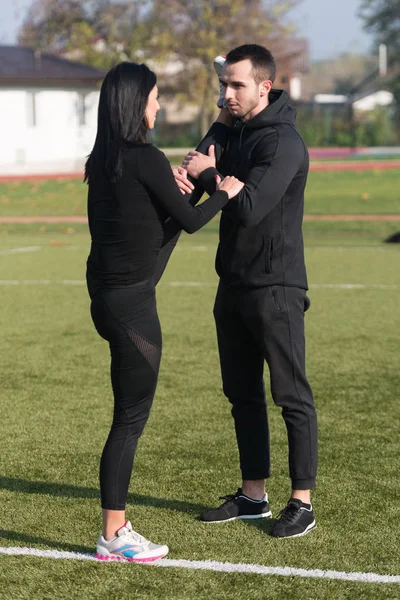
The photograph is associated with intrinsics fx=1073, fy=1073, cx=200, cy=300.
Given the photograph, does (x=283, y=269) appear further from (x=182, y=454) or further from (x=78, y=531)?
(x=182, y=454)

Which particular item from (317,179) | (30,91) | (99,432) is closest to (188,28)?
(30,91)

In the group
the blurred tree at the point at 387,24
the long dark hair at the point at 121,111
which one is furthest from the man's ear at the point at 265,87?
the blurred tree at the point at 387,24

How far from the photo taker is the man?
476cm

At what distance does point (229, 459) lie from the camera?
21.2 feet

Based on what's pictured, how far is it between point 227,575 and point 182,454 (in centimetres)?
208

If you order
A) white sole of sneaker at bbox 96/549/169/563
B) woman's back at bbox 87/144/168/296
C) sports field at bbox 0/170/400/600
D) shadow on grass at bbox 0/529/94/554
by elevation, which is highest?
woman's back at bbox 87/144/168/296

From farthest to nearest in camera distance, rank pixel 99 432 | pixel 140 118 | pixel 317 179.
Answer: pixel 317 179 → pixel 99 432 → pixel 140 118

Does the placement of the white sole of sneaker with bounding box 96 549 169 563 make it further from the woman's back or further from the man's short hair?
the man's short hair

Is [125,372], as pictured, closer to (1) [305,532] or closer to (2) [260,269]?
(2) [260,269]

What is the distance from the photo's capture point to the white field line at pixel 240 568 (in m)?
4.48

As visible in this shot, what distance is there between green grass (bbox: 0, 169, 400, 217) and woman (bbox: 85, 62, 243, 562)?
22362mm

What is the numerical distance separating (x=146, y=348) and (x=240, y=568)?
40.5 inches

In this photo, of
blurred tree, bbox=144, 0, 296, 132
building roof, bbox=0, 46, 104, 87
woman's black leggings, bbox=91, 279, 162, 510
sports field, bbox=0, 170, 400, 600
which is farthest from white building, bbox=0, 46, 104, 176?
woman's black leggings, bbox=91, 279, 162, 510

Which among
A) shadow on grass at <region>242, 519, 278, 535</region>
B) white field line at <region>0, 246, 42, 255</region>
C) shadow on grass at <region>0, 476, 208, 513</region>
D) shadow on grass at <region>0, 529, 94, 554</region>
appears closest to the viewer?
shadow on grass at <region>0, 529, 94, 554</region>
